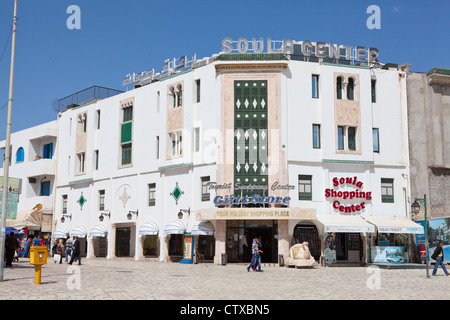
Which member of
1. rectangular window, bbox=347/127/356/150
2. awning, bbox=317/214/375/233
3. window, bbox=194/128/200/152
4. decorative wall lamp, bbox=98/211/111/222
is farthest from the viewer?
decorative wall lamp, bbox=98/211/111/222

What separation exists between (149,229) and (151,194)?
10.2ft

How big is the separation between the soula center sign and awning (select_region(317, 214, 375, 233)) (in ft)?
3.15

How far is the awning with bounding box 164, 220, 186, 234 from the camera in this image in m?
37.3

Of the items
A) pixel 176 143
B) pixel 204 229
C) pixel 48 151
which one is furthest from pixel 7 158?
pixel 48 151

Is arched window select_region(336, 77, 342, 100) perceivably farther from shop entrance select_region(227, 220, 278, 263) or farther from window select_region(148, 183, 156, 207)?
window select_region(148, 183, 156, 207)

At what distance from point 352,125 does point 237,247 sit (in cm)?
1139

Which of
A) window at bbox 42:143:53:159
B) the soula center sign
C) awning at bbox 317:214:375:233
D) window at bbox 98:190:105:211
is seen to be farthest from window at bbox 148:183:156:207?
window at bbox 42:143:53:159

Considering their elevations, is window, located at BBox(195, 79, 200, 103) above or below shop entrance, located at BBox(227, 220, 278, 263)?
above

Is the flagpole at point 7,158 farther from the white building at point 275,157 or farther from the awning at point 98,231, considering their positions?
→ the awning at point 98,231

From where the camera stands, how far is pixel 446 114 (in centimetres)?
3912

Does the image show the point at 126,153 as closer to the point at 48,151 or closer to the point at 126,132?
→ the point at 126,132

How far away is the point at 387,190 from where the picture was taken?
123 feet
